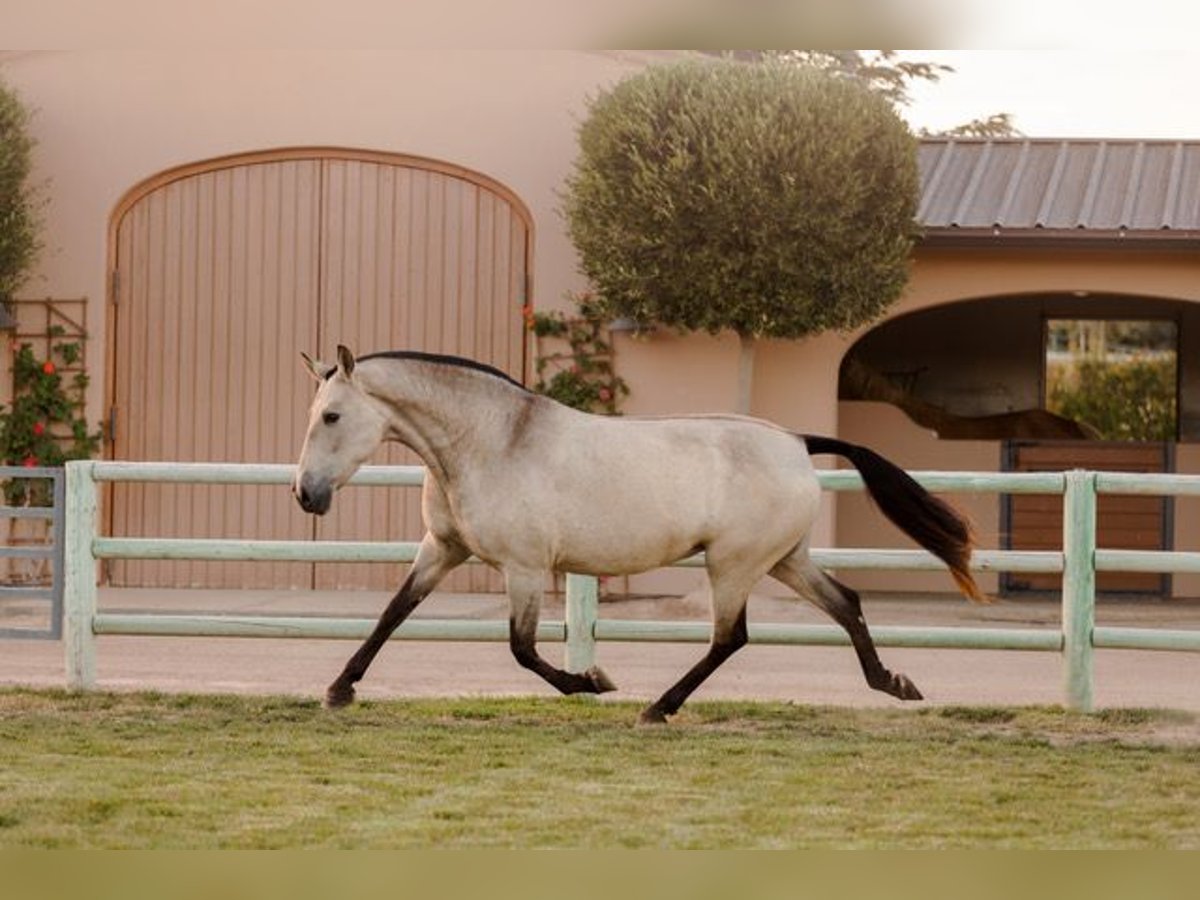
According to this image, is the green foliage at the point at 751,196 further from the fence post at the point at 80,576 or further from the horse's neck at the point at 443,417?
the horse's neck at the point at 443,417

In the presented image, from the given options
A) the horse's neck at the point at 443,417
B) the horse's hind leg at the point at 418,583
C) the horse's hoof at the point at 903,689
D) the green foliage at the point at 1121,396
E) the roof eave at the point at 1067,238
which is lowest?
the horse's hoof at the point at 903,689

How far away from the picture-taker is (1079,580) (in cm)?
862

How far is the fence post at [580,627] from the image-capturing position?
871 cm

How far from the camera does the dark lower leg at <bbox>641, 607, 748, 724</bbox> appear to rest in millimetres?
7633

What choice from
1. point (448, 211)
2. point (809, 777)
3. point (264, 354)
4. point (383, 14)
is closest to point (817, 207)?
point (448, 211)

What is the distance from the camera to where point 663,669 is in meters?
10.5

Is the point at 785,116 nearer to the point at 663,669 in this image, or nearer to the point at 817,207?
the point at 817,207

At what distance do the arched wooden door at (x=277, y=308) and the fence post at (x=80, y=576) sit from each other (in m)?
8.12

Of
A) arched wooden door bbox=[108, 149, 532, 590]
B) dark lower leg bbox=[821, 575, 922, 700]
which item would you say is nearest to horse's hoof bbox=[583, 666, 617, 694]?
dark lower leg bbox=[821, 575, 922, 700]

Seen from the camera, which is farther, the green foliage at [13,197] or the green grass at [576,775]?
the green foliage at [13,197]

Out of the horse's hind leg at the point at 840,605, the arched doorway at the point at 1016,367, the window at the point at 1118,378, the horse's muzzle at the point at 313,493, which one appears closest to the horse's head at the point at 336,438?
the horse's muzzle at the point at 313,493

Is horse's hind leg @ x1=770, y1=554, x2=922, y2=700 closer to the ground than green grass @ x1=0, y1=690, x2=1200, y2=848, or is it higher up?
higher up

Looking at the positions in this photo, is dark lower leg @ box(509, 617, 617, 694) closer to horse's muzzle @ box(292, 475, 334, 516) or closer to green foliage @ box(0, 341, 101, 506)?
horse's muzzle @ box(292, 475, 334, 516)

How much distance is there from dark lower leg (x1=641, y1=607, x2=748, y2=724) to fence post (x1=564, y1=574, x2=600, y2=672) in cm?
97
